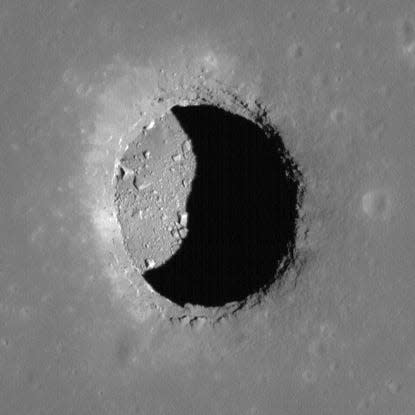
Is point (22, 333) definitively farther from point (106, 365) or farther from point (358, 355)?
point (358, 355)

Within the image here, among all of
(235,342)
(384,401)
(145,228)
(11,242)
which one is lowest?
(384,401)

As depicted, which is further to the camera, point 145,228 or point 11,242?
point 145,228

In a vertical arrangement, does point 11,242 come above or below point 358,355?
above

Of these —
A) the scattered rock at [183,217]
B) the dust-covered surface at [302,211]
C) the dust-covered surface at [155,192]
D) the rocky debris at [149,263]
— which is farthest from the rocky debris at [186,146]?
the rocky debris at [149,263]

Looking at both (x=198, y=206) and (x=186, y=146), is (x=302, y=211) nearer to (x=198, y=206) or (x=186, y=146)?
(x=198, y=206)

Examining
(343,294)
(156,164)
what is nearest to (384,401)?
(343,294)

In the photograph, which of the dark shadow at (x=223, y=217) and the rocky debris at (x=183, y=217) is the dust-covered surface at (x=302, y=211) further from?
the rocky debris at (x=183, y=217)

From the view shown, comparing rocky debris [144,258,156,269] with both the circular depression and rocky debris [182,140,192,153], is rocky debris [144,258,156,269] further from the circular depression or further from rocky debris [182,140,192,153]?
rocky debris [182,140,192,153]
